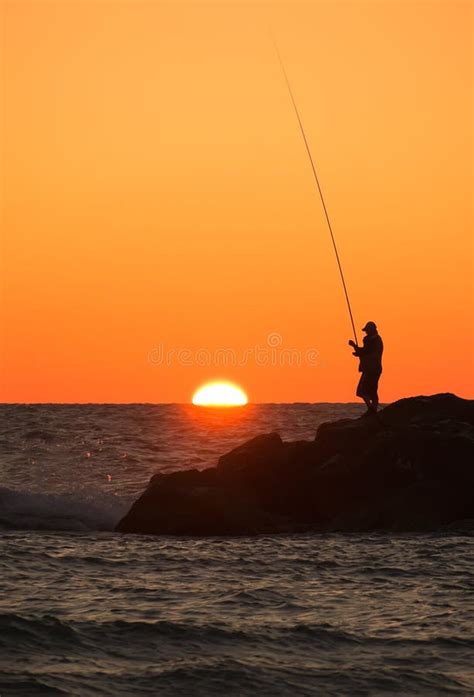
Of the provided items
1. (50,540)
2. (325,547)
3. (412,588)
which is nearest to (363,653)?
(412,588)

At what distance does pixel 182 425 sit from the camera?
1962 inches

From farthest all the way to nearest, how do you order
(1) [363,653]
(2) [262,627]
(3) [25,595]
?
(3) [25,595], (2) [262,627], (1) [363,653]

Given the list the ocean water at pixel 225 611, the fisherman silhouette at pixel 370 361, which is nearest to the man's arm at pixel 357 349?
the fisherman silhouette at pixel 370 361

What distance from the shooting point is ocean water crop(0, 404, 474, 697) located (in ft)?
32.4

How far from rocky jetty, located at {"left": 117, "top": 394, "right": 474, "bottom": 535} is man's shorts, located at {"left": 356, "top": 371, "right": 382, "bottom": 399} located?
1.73ft

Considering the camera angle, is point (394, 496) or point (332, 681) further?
point (394, 496)

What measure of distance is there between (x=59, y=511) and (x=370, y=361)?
658cm

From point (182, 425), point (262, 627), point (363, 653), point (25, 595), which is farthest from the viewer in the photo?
point (182, 425)

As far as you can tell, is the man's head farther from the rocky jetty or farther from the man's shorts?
the rocky jetty

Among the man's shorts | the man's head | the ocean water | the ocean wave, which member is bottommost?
the ocean water

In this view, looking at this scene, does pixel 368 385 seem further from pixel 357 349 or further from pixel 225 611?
pixel 225 611

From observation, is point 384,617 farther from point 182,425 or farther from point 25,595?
point 182,425

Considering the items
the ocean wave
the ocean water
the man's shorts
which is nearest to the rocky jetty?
the man's shorts

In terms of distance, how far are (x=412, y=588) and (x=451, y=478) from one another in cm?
541
